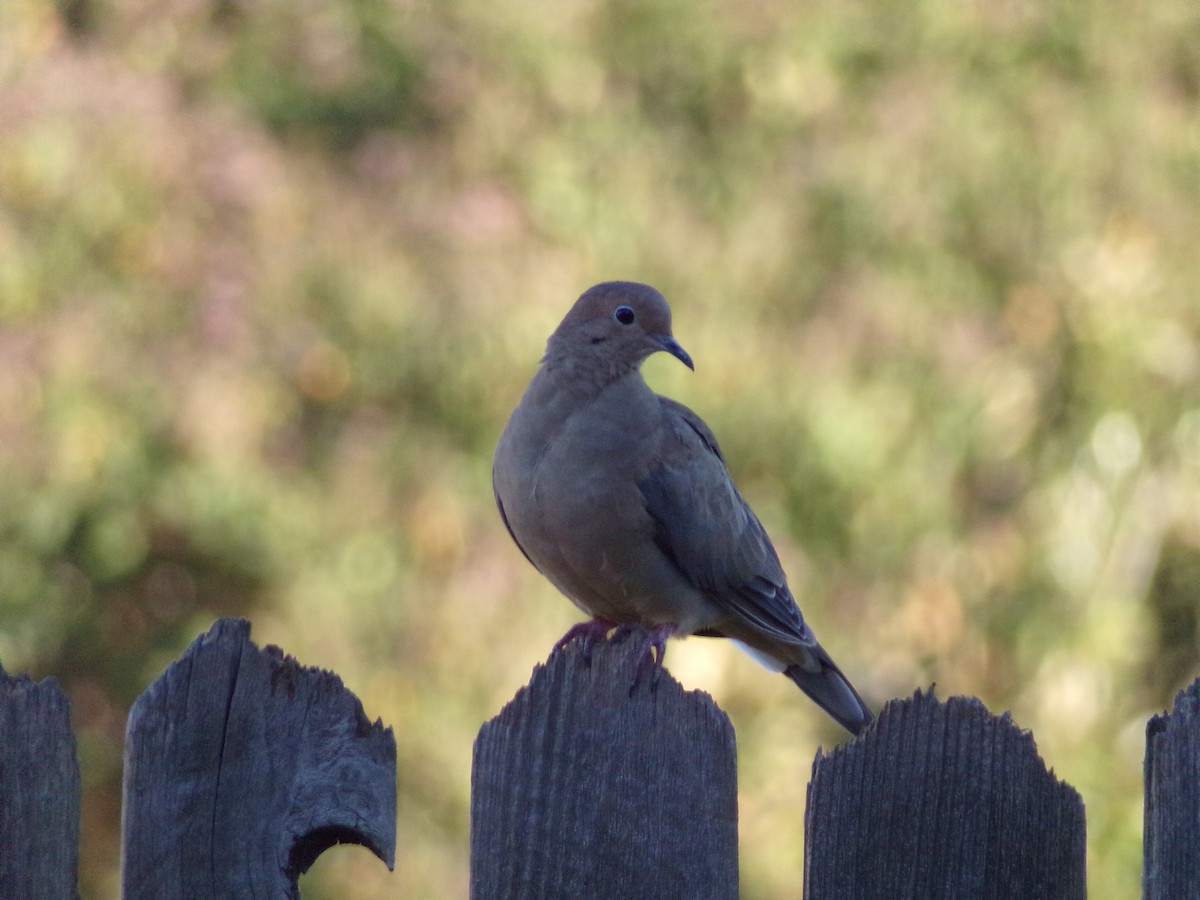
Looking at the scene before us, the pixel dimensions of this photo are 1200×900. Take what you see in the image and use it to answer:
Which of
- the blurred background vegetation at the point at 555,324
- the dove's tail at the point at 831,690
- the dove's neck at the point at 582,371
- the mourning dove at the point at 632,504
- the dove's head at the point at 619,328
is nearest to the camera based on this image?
the mourning dove at the point at 632,504

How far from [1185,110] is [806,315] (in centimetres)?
166

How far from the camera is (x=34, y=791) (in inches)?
73.1

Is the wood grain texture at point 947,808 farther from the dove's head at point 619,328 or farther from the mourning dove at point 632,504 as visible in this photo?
the dove's head at point 619,328

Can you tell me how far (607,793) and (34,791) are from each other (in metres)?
0.70

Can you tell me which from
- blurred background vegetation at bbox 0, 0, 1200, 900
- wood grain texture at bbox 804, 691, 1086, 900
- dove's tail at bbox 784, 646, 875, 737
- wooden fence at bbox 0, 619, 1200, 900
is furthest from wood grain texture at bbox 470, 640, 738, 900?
blurred background vegetation at bbox 0, 0, 1200, 900

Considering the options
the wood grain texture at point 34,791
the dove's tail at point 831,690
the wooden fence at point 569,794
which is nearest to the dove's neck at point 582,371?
the dove's tail at point 831,690

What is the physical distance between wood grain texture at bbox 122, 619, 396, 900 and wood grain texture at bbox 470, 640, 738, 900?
0.50ft

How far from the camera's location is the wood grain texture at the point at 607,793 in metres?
1.84

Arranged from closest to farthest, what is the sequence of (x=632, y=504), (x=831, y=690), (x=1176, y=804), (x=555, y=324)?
(x=1176, y=804) → (x=632, y=504) → (x=831, y=690) → (x=555, y=324)

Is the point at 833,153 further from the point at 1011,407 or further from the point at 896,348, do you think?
the point at 1011,407

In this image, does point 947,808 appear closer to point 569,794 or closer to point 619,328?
point 569,794

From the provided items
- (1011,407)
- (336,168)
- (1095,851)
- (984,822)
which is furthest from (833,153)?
(984,822)

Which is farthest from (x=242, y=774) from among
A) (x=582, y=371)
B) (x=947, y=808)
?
(x=582, y=371)

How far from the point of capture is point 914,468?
580 centimetres
